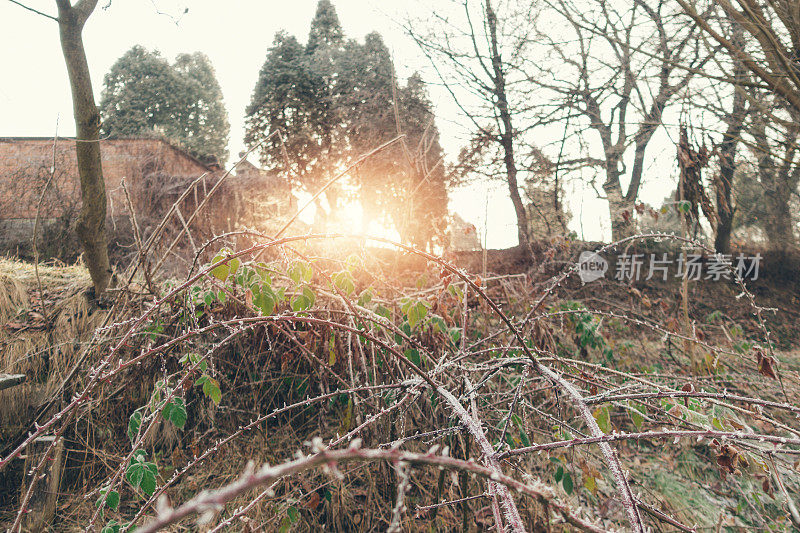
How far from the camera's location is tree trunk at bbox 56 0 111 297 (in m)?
2.88

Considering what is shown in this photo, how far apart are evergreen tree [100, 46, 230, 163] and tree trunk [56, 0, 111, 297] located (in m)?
21.3

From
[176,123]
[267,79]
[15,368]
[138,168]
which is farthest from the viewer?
[176,123]

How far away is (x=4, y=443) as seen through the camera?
1977 mm

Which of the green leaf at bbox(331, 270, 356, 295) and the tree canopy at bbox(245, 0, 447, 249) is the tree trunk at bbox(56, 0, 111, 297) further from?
the tree canopy at bbox(245, 0, 447, 249)

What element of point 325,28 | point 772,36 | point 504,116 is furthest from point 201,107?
point 772,36

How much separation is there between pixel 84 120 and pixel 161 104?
978 inches

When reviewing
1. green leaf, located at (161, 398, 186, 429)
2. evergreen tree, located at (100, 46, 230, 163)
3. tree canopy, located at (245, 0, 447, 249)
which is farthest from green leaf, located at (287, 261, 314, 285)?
evergreen tree, located at (100, 46, 230, 163)

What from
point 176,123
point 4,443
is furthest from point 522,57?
point 176,123

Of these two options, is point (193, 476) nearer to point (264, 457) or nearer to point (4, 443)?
point (264, 457)

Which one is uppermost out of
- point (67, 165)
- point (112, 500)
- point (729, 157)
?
point (67, 165)

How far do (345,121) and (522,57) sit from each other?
9.76 m

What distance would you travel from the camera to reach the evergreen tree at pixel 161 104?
22203 millimetres

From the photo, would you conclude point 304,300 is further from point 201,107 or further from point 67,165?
point 201,107

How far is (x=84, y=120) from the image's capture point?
2910 millimetres
